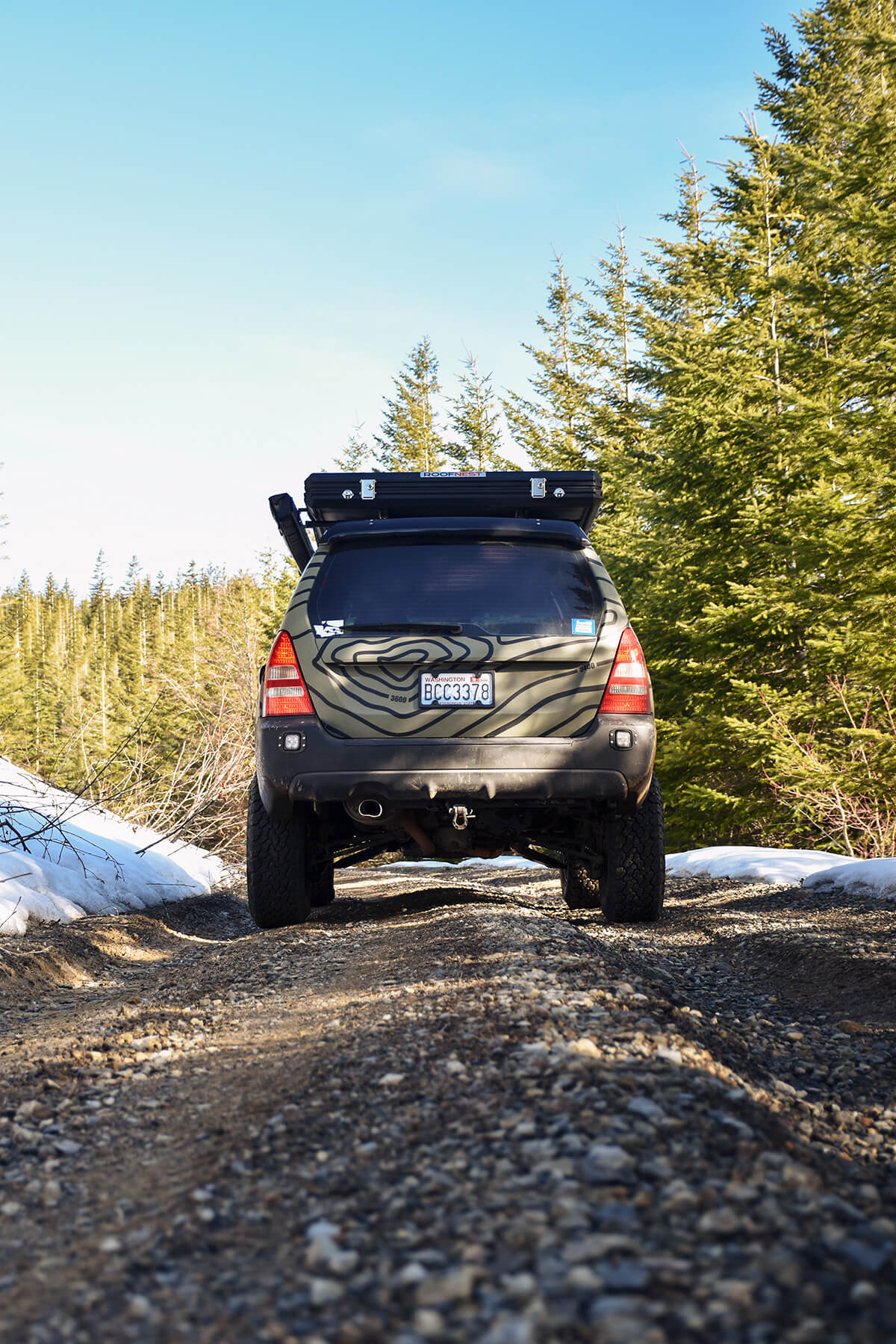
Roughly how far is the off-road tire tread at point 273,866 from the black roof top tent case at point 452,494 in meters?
2.05

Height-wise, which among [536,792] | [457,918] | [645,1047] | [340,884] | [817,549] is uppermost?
[817,549]

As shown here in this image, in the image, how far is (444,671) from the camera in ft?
16.7

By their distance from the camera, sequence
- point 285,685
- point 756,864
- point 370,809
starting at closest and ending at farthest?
point 285,685
point 370,809
point 756,864

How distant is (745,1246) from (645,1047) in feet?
3.39

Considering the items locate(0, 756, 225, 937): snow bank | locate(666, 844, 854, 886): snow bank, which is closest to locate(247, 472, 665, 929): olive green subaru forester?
locate(0, 756, 225, 937): snow bank

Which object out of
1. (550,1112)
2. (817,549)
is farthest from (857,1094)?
(817,549)

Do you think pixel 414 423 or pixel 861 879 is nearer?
pixel 861 879

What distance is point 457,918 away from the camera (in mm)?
5441

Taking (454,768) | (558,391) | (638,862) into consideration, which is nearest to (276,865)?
(454,768)

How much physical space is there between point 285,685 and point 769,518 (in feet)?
44.1

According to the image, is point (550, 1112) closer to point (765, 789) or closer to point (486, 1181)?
point (486, 1181)

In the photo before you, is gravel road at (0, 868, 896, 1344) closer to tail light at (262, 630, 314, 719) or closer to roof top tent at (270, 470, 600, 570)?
tail light at (262, 630, 314, 719)

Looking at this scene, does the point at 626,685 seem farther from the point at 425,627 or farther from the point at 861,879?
the point at 861,879

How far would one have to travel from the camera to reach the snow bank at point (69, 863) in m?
→ 6.11
